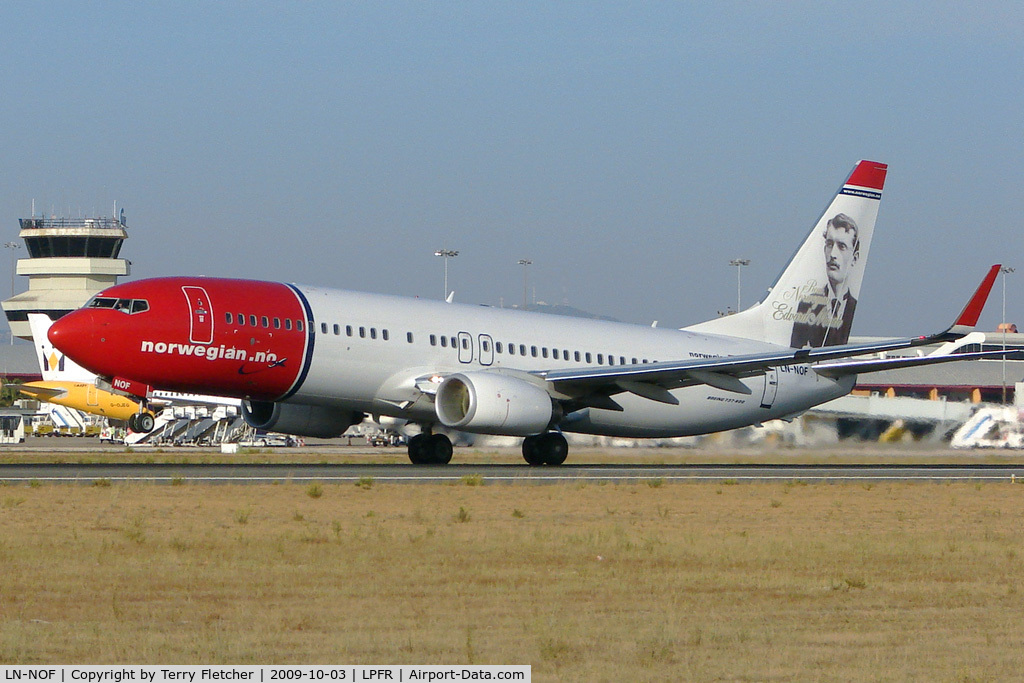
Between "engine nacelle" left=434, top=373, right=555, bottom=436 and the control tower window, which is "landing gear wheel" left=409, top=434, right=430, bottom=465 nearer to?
"engine nacelle" left=434, top=373, right=555, bottom=436

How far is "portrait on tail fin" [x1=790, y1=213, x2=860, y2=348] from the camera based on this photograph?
4138 cm

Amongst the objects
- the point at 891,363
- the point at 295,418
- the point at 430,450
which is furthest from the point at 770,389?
the point at 295,418

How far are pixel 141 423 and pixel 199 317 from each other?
123 feet

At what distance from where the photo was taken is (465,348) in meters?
33.0

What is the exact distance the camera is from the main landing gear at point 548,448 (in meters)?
33.9

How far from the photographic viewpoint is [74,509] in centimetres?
1941

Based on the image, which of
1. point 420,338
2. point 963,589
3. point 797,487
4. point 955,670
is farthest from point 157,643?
point 420,338

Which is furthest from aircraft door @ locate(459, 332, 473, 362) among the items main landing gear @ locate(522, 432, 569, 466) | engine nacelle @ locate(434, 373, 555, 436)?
main landing gear @ locate(522, 432, 569, 466)

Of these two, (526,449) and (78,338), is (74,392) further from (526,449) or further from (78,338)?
(78,338)

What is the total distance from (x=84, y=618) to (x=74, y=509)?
8.81 metres

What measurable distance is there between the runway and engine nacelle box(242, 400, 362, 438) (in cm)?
254

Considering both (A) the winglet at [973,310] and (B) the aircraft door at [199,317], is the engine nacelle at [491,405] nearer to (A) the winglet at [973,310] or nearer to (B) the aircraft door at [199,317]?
(B) the aircraft door at [199,317]

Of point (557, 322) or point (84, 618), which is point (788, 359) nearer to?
point (557, 322)
